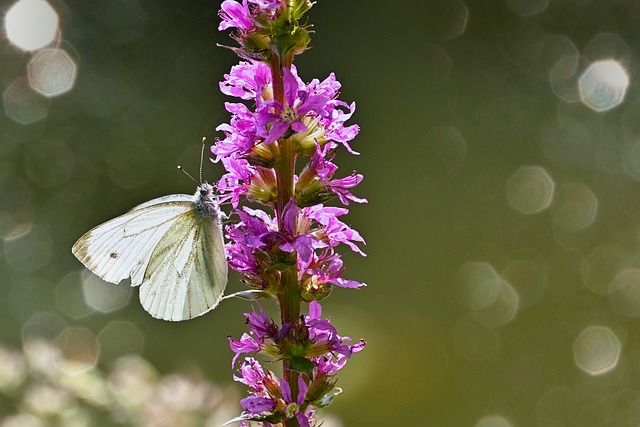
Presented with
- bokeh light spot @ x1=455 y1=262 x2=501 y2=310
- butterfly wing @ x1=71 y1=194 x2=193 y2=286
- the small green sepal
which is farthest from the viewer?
bokeh light spot @ x1=455 y1=262 x2=501 y2=310

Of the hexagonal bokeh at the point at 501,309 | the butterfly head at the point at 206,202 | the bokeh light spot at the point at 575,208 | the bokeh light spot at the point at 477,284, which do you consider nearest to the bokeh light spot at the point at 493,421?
the hexagonal bokeh at the point at 501,309

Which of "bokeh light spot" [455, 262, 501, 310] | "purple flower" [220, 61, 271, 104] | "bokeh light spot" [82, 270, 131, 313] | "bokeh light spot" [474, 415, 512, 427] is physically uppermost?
"bokeh light spot" [82, 270, 131, 313]

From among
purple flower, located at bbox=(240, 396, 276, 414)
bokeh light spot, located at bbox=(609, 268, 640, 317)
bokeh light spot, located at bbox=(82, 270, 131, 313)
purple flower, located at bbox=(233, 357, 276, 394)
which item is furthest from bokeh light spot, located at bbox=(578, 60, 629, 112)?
purple flower, located at bbox=(240, 396, 276, 414)

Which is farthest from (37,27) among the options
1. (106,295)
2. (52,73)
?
(106,295)

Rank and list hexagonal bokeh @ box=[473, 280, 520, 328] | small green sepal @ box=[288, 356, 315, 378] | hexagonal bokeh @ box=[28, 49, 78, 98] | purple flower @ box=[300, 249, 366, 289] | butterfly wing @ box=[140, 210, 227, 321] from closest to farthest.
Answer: small green sepal @ box=[288, 356, 315, 378]
purple flower @ box=[300, 249, 366, 289]
butterfly wing @ box=[140, 210, 227, 321]
hexagonal bokeh @ box=[473, 280, 520, 328]
hexagonal bokeh @ box=[28, 49, 78, 98]

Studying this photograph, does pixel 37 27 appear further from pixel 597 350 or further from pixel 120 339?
pixel 597 350

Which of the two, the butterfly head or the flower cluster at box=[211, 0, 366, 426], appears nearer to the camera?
the flower cluster at box=[211, 0, 366, 426]

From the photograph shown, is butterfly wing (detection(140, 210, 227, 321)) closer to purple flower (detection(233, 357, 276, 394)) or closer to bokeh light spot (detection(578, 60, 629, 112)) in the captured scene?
purple flower (detection(233, 357, 276, 394))

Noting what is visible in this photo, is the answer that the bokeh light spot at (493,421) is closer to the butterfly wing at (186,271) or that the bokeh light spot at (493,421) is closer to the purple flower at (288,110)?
the butterfly wing at (186,271)

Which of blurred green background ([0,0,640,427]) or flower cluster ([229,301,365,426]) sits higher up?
blurred green background ([0,0,640,427])
